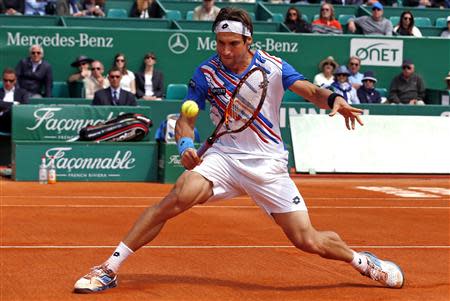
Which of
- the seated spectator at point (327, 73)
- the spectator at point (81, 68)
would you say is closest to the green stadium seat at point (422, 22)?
the seated spectator at point (327, 73)

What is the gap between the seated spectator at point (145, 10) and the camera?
67.2ft

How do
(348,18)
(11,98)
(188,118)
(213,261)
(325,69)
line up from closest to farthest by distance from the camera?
(188,118) → (213,261) → (11,98) → (325,69) → (348,18)

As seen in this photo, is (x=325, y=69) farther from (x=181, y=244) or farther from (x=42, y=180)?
(x=181, y=244)

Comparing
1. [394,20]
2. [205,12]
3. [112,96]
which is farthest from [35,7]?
[394,20]

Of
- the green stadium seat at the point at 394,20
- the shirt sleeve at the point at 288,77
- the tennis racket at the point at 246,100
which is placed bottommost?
the green stadium seat at the point at 394,20

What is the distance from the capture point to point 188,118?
273 inches

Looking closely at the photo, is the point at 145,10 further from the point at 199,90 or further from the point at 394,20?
the point at 199,90

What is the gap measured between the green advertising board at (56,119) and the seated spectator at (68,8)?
3742mm

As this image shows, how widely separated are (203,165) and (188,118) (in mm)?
361

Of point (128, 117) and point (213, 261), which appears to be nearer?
point (213, 261)

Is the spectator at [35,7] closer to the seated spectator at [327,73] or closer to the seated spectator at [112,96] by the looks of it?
the seated spectator at [112,96]

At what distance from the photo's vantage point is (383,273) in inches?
293

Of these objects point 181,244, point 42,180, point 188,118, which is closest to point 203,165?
point 188,118

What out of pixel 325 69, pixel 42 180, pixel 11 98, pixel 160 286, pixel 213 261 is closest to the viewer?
pixel 160 286
